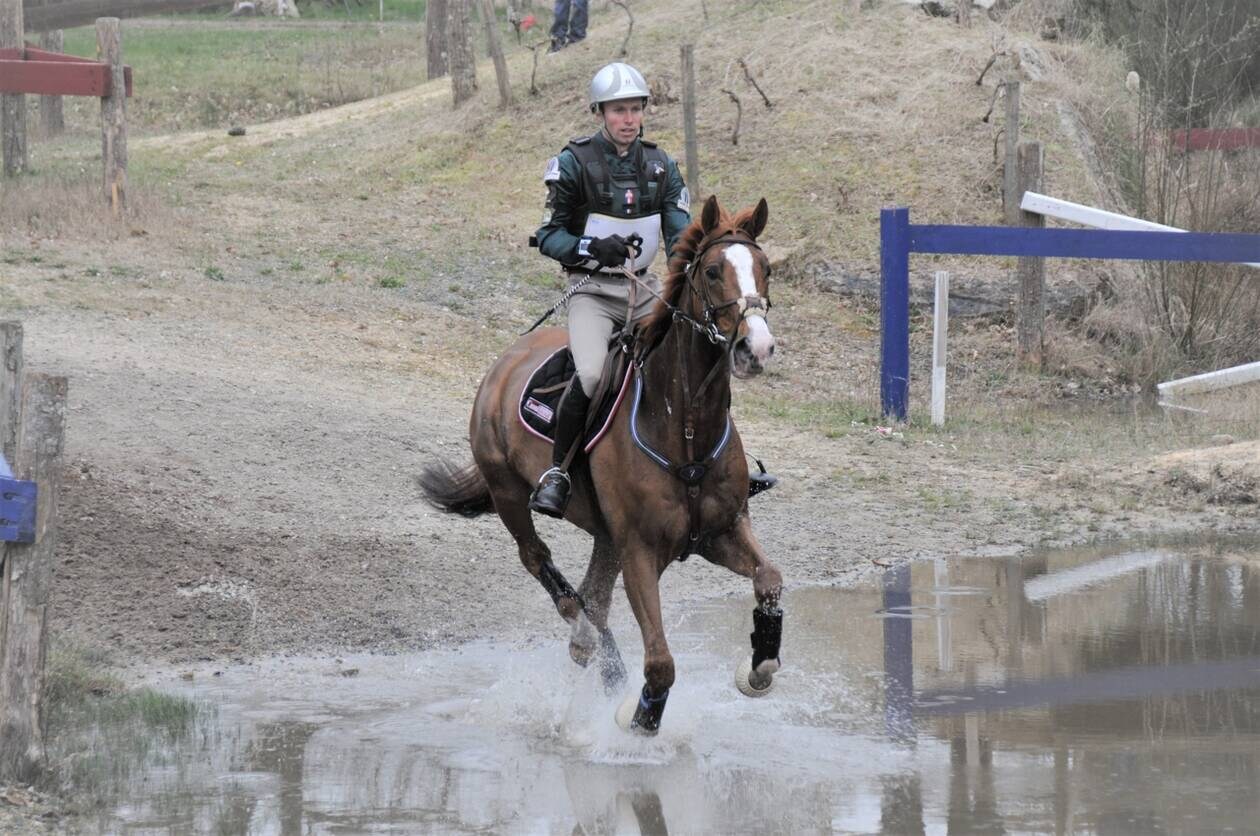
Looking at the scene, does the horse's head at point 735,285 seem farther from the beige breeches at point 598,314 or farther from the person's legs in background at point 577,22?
the person's legs in background at point 577,22

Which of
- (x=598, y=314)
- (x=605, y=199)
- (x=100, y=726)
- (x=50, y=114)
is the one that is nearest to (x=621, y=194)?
(x=605, y=199)

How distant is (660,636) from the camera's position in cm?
663

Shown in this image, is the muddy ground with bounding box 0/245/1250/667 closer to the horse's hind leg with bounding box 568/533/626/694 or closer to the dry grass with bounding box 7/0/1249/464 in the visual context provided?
the horse's hind leg with bounding box 568/533/626/694

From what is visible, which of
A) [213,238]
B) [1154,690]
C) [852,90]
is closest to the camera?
[1154,690]

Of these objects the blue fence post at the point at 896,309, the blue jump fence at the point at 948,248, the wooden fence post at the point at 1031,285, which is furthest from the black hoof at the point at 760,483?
the wooden fence post at the point at 1031,285

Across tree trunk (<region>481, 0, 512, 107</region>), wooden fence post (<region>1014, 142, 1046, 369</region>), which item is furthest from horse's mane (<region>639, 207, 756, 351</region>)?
tree trunk (<region>481, 0, 512, 107</region>)

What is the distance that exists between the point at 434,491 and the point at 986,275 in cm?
1109

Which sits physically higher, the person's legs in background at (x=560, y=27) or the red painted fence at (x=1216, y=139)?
the person's legs in background at (x=560, y=27)

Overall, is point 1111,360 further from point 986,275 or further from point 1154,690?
point 1154,690

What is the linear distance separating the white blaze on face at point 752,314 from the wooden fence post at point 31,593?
257cm

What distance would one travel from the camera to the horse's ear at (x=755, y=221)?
654cm

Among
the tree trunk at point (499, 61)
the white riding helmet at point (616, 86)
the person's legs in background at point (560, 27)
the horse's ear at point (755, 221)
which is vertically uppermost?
the person's legs in background at point (560, 27)

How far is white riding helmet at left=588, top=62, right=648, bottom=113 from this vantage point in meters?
7.15

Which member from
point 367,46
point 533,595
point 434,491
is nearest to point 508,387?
point 434,491
